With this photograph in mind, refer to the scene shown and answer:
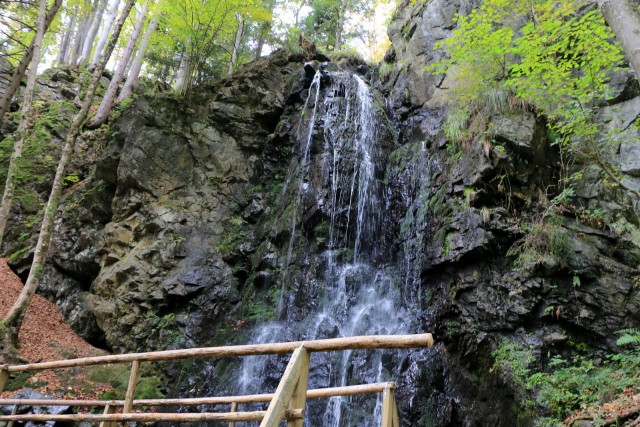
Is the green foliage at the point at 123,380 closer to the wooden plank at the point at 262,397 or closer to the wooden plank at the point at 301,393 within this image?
the wooden plank at the point at 262,397

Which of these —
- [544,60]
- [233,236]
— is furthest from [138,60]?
[544,60]

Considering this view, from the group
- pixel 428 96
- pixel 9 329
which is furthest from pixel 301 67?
pixel 9 329

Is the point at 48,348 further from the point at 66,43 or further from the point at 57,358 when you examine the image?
the point at 66,43

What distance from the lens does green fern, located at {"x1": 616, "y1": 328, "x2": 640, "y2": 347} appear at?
5871 mm

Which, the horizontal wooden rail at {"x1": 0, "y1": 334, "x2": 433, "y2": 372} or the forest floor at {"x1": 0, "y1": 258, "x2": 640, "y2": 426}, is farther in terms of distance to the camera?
the forest floor at {"x1": 0, "y1": 258, "x2": 640, "y2": 426}

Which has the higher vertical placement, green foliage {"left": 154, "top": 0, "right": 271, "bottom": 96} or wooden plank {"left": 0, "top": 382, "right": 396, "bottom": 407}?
green foliage {"left": 154, "top": 0, "right": 271, "bottom": 96}

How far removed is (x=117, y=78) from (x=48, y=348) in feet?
28.5

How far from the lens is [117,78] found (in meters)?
13.5

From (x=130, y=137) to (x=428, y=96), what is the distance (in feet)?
27.9

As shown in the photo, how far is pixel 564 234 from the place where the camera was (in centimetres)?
733

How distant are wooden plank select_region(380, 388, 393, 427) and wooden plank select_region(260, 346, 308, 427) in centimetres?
101

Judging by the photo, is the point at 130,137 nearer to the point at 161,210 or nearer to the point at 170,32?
the point at 161,210

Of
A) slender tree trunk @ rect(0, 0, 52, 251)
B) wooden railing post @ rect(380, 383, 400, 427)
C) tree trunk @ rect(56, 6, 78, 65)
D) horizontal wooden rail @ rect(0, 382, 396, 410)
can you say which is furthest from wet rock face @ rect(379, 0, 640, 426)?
tree trunk @ rect(56, 6, 78, 65)

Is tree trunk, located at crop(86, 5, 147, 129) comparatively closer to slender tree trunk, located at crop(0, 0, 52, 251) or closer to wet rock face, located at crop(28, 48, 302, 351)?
wet rock face, located at crop(28, 48, 302, 351)
